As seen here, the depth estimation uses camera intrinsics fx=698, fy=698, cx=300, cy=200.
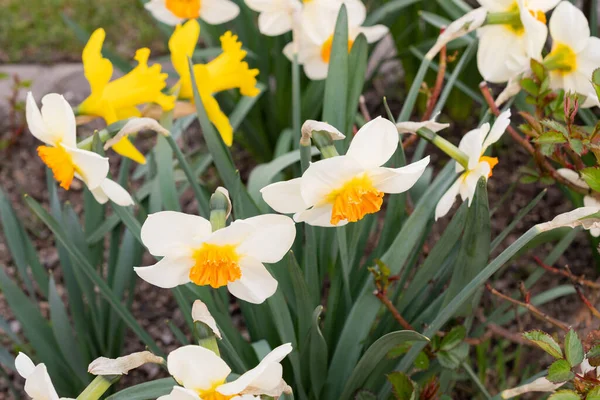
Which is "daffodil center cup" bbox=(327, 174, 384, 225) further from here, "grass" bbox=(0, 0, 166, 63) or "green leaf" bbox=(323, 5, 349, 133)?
"grass" bbox=(0, 0, 166, 63)

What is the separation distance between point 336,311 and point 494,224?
3.21 feet

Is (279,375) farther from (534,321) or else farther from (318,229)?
(534,321)

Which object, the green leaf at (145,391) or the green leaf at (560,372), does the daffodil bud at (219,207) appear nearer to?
the green leaf at (145,391)

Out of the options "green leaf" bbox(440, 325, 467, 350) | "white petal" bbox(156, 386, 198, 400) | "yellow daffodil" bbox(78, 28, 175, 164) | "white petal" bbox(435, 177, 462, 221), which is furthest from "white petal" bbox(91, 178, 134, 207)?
"green leaf" bbox(440, 325, 467, 350)

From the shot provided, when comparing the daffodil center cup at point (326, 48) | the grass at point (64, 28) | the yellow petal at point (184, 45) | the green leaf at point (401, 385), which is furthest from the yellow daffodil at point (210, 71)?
the grass at point (64, 28)

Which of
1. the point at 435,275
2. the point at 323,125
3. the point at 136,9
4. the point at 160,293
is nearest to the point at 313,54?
the point at 435,275

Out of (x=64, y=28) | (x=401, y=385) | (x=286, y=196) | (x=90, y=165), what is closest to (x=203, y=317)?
(x=286, y=196)

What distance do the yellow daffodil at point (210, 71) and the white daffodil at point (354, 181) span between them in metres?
0.46

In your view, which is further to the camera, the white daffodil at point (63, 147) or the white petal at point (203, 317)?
the white daffodil at point (63, 147)

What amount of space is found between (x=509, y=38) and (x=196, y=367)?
892mm

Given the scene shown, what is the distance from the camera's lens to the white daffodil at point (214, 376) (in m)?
0.83

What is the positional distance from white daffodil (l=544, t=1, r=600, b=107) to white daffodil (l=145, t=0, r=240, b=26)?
75cm

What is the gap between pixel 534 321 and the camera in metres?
1.92

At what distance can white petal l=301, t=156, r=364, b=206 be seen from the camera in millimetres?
898
